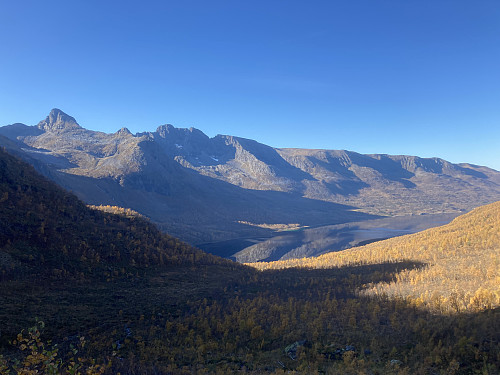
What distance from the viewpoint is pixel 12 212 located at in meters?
38.9

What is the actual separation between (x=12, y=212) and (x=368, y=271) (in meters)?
52.6

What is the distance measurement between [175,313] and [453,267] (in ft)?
117

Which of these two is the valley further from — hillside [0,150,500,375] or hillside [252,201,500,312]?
hillside [0,150,500,375]

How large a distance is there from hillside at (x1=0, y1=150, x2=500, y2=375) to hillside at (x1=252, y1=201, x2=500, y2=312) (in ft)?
7.31

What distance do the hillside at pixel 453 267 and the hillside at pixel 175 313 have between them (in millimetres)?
2228

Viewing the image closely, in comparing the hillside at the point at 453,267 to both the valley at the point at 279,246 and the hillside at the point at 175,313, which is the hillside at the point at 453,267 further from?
A: the valley at the point at 279,246

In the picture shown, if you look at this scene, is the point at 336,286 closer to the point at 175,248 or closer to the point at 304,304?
the point at 304,304

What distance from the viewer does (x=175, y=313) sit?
97.5 ft

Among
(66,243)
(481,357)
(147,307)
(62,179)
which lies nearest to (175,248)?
(66,243)

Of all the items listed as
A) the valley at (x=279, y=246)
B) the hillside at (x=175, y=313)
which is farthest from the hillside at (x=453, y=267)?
the valley at (x=279, y=246)

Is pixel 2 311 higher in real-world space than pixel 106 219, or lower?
lower

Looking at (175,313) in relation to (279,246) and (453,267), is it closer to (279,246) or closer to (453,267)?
(453,267)

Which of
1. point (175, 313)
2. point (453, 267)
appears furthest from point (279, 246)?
point (175, 313)

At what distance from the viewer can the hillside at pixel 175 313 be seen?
16.9 metres
